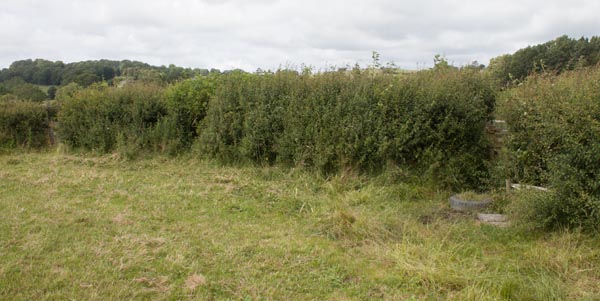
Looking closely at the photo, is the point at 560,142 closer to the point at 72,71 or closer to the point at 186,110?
the point at 186,110

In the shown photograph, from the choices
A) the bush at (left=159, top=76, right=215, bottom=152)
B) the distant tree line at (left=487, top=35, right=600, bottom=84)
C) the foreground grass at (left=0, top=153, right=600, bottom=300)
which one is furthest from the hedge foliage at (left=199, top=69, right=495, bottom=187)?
the distant tree line at (left=487, top=35, right=600, bottom=84)

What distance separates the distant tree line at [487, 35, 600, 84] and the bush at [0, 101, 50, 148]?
10.9 metres

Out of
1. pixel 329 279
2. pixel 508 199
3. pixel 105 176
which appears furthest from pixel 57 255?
pixel 508 199

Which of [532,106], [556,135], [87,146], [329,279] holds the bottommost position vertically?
[329,279]

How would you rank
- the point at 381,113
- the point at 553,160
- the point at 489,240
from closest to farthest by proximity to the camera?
the point at 489,240 → the point at 553,160 → the point at 381,113

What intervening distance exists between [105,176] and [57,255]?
376cm

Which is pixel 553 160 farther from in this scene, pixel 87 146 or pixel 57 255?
pixel 87 146

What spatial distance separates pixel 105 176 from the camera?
297 inches

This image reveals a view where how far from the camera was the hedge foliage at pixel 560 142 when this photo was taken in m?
4.39

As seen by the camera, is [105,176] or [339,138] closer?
[339,138]

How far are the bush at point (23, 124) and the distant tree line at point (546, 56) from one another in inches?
427

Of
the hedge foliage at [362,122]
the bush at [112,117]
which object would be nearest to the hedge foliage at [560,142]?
the hedge foliage at [362,122]

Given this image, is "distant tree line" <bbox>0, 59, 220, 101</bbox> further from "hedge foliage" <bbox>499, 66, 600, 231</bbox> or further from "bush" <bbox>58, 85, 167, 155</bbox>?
"hedge foliage" <bbox>499, 66, 600, 231</bbox>

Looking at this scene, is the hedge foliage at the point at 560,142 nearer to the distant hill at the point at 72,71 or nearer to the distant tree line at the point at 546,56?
the distant tree line at the point at 546,56
